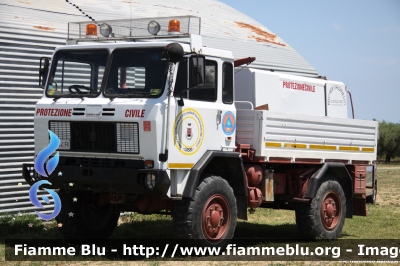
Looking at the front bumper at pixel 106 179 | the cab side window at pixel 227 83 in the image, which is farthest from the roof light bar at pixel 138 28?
the front bumper at pixel 106 179

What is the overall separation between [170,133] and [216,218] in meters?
1.57

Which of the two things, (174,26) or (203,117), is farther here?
(174,26)

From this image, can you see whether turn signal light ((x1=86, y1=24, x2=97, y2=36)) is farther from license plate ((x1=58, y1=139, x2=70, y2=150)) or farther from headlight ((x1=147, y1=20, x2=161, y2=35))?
license plate ((x1=58, y1=139, x2=70, y2=150))

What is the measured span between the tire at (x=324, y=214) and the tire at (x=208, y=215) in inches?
83.6

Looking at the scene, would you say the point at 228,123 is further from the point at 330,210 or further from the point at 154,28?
the point at 330,210

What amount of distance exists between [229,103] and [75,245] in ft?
10.7

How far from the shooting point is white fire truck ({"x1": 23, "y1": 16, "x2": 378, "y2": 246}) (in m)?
9.14

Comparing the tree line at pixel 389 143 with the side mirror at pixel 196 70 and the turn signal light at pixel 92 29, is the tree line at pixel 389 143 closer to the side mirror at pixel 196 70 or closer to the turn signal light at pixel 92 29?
the turn signal light at pixel 92 29

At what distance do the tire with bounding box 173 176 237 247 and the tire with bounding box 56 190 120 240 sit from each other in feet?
5.00

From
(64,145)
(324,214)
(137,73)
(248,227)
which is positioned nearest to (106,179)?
(64,145)

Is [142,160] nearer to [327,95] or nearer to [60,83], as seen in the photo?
[60,83]

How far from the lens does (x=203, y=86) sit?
9555 mm

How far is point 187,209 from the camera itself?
9359 millimetres

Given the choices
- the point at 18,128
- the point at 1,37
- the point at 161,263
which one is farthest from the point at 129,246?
the point at 1,37
